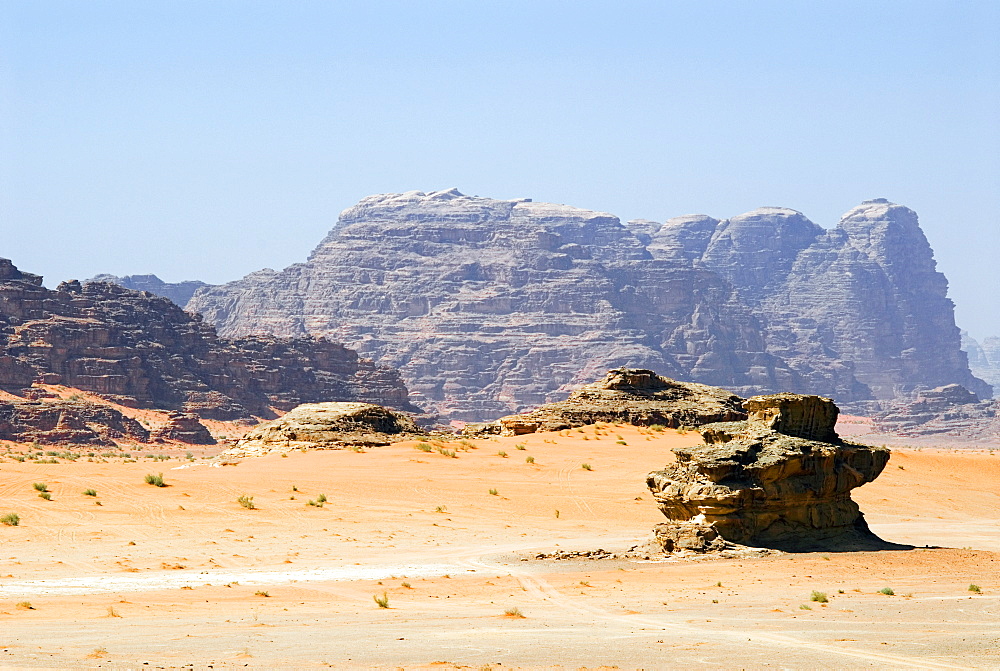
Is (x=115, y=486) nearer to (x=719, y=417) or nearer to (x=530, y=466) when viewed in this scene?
(x=530, y=466)

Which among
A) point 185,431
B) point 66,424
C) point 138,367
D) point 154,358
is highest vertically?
point 154,358

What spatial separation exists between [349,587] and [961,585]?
829 cm

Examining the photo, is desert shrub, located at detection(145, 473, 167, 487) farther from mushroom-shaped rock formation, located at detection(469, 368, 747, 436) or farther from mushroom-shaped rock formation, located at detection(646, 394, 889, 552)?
mushroom-shaped rock formation, located at detection(469, 368, 747, 436)

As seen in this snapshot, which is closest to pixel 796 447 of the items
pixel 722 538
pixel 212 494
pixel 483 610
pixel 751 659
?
pixel 722 538

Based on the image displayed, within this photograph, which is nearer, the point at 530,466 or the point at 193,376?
the point at 530,466

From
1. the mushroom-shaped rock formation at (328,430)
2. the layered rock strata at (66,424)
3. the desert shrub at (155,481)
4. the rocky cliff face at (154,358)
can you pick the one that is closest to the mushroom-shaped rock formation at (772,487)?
the desert shrub at (155,481)

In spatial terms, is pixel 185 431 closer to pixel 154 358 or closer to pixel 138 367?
pixel 138 367

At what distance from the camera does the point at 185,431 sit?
87.1 m

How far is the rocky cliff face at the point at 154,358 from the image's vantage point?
3871 inches

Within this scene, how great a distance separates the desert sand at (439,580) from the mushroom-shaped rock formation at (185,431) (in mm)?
53155

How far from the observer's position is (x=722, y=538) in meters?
20.1

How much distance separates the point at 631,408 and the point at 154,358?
67.7 meters

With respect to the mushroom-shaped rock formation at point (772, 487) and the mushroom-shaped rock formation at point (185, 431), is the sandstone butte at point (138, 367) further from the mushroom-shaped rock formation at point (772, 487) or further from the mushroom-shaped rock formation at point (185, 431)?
the mushroom-shaped rock formation at point (772, 487)

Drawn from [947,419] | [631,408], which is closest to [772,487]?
[631,408]
